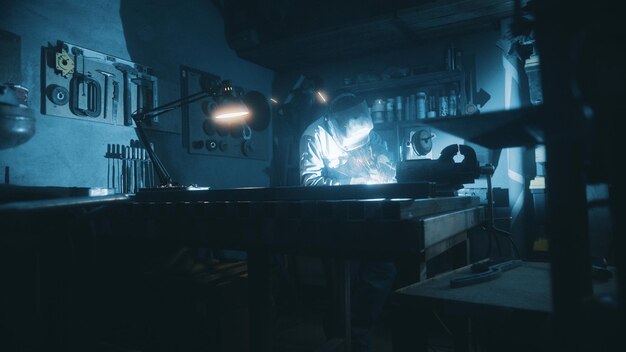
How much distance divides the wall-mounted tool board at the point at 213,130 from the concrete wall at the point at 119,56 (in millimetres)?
84

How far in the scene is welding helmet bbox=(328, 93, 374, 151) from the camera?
2.74 meters

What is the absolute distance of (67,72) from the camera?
8.64 feet

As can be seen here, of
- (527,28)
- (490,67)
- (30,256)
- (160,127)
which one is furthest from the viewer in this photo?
(490,67)

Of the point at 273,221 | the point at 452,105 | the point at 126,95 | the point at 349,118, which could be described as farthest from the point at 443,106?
the point at 273,221

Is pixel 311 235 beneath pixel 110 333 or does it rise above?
above

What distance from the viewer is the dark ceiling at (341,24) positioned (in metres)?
3.52

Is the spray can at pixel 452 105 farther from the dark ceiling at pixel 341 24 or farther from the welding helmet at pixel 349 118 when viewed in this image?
the welding helmet at pixel 349 118

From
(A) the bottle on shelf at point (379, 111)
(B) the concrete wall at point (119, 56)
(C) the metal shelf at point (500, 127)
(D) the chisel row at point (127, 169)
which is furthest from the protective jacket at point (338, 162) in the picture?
(C) the metal shelf at point (500, 127)

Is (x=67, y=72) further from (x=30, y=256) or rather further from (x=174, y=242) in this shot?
(x=174, y=242)

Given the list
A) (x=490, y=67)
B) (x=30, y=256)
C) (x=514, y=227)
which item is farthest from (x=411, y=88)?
(x=30, y=256)

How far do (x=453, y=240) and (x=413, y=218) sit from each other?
49cm

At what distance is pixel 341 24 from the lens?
12.6ft

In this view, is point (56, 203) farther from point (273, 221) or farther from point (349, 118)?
point (349, 118)

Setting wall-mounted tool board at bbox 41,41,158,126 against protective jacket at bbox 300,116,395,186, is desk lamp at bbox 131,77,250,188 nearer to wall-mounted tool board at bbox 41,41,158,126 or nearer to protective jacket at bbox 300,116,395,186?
wall-mounted tool board at bbox 41,41,158,126
